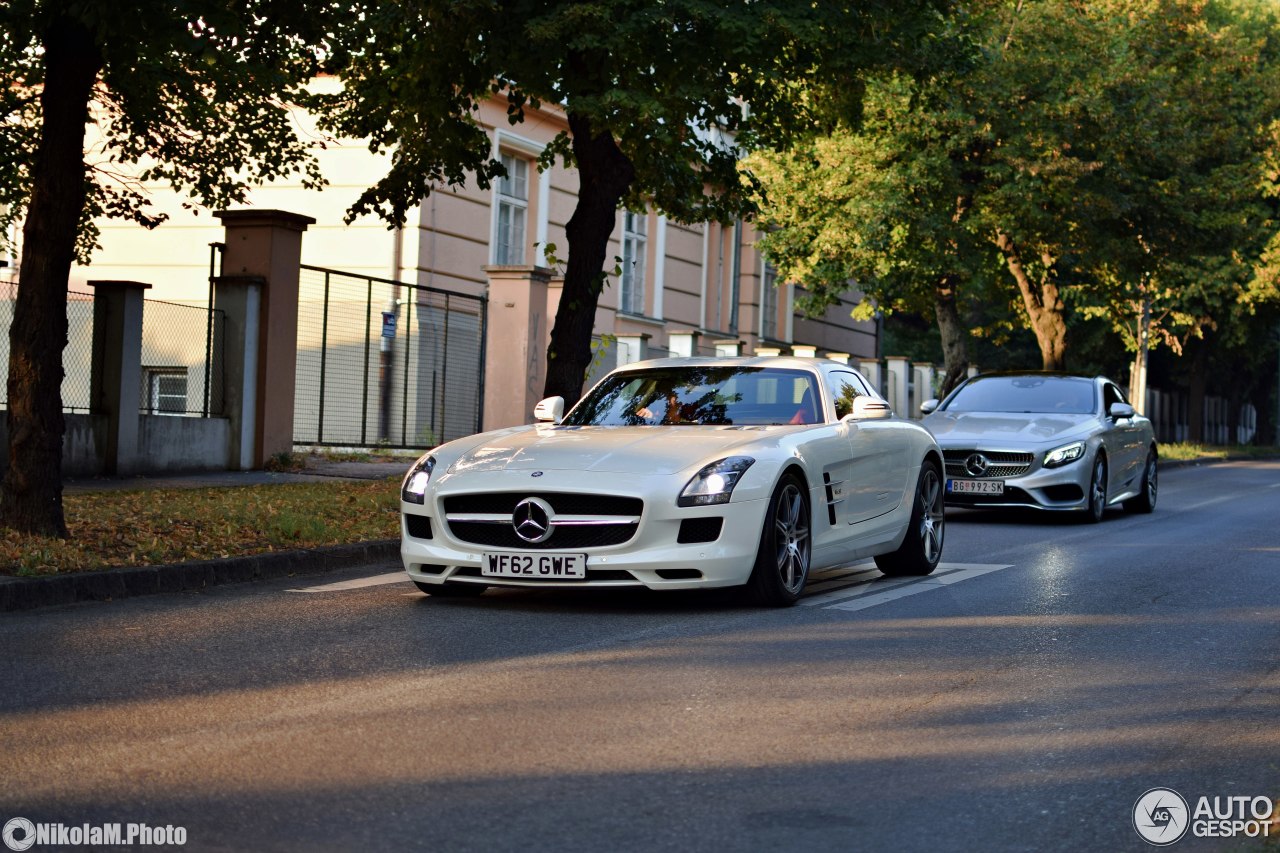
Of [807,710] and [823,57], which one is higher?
[823,57]

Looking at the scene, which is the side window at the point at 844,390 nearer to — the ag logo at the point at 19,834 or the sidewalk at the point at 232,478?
the ag logo at the point at 19,834

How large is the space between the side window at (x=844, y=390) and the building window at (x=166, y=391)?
944cm

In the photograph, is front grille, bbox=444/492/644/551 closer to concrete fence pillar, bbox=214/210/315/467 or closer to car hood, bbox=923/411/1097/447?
car hood, bbox=923/411/1097/447

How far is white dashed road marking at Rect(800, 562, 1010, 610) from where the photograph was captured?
395 inches

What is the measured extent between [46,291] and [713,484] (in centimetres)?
470

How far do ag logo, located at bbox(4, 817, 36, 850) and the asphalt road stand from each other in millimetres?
63

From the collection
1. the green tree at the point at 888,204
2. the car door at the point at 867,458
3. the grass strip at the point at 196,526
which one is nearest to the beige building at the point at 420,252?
the green tree at the point at 888,204

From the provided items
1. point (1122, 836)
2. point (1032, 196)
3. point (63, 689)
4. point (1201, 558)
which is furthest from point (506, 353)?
point (1122, 836)

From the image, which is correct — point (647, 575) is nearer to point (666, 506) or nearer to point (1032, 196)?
point (666, 506)

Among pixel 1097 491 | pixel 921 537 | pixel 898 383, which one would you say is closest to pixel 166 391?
pixel 1097 491

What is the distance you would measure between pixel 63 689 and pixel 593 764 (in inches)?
95.2

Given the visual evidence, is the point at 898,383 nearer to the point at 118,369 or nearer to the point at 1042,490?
the point at 1042,490

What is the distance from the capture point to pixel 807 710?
6.59m

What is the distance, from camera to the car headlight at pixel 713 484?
29.7ft
